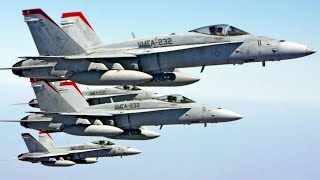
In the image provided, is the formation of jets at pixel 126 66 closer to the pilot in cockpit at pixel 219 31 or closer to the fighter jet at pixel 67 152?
the pilot in cockpit at pixel 219 31

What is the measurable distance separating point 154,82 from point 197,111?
4680 millimetres

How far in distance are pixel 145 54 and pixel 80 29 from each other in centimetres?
738

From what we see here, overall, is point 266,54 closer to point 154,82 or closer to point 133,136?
point 154,82

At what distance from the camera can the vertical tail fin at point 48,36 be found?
103 feet

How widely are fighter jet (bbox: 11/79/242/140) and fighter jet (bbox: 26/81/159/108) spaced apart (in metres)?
2.71

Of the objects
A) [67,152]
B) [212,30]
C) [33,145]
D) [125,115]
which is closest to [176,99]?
[125,115]

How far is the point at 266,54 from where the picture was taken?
27172mm

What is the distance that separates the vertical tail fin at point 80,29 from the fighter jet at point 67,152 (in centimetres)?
1470

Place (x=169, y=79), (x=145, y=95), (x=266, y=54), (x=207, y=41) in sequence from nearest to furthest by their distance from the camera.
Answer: (x=266, y=54)
(x=207, y=41)
(x=169, y=79)
(x=145, y=95)

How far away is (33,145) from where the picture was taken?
A: 51344 mm

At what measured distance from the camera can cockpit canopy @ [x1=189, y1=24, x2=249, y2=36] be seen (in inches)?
1129

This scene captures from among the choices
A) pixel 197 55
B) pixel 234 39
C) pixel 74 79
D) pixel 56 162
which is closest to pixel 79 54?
pixel 74 79

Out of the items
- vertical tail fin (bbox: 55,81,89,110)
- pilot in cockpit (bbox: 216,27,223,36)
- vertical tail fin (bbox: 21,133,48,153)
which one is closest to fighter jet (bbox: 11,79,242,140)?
vertical tail fin (bbox: 55,81,89,110)

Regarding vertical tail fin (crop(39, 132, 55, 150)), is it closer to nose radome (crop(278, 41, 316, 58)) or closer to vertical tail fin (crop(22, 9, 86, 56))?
vertical tail fin (crop(22, 9, 86, 56))
